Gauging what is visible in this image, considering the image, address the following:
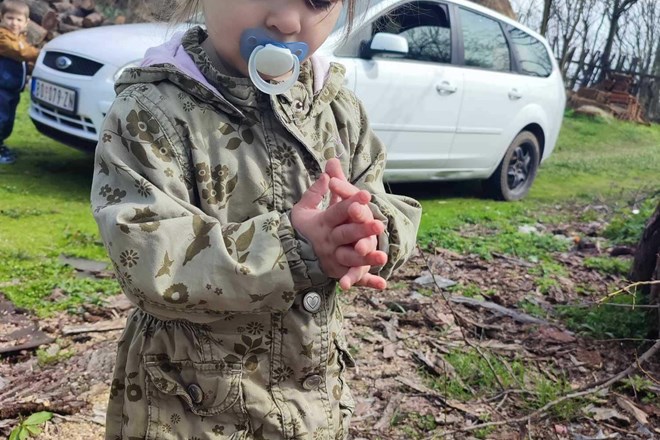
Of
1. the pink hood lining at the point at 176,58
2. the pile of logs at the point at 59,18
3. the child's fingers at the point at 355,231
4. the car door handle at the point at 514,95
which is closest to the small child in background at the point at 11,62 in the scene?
the pile of logs at the point at 59,18

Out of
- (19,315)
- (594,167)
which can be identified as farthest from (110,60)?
(594,167)

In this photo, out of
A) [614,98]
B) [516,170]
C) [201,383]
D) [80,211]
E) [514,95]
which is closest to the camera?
[201,383]

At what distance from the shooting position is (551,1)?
17.8 m

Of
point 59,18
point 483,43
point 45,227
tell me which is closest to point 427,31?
point 483,43

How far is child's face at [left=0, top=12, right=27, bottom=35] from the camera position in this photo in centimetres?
638

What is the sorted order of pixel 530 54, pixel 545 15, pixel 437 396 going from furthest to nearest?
pixel 545 15, pixel 530 54, pixel 437 396

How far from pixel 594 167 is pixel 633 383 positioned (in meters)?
8.75

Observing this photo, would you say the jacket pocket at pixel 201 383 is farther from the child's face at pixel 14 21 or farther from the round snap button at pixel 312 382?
the child's face at pixel 14 21

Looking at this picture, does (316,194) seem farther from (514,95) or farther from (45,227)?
(514,95)

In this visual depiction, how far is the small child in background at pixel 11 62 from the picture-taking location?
6.29m

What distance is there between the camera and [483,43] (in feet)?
23.0

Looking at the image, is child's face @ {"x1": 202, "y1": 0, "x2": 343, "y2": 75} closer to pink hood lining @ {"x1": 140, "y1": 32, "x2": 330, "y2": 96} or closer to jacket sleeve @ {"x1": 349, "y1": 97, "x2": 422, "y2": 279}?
pink hood lining @ {"x1": 140, "y1": 32, "x2": 330, "y2": 96}

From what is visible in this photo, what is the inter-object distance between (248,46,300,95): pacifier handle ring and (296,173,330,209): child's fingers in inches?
8.3

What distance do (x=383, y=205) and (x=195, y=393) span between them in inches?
21.0
